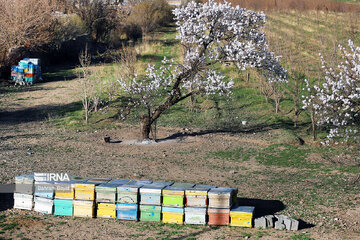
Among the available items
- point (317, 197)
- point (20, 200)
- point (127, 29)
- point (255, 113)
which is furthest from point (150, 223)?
point (127, 29)

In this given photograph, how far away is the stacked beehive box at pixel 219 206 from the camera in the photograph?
13.2 m

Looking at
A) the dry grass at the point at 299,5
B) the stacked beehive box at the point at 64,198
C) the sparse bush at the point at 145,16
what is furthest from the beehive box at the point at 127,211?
the sparse bush at the point at 145,16

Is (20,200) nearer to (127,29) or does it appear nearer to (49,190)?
(49,190)

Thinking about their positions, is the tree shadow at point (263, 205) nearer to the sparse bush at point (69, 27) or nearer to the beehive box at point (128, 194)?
the beehive box at point (128, 194)

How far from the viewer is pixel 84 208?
13.8 metres

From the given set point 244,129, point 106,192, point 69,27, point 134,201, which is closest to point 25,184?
point 106,192

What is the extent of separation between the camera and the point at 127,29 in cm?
5516

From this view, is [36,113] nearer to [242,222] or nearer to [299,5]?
[242,222]

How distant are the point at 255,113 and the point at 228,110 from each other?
68.6 inches

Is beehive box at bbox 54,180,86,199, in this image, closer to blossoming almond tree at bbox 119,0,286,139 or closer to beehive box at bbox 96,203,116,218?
beehive box at bbox 96,203,116,218

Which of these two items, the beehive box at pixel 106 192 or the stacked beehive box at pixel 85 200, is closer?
the beehive box at pixel 106 192

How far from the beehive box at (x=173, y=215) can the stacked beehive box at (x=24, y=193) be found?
163 inches

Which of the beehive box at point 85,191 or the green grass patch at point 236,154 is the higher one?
the beehive box at point 85,191

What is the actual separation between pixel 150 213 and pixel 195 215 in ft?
4.35
